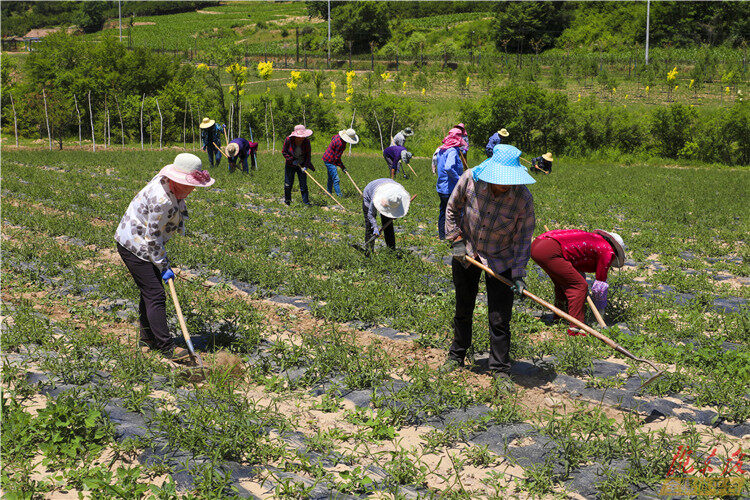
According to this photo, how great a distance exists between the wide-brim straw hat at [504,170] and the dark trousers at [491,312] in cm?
72

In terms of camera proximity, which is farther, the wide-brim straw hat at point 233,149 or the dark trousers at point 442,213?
the wide-brim straw hat at point 233,149

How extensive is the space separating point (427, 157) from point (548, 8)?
135 feet

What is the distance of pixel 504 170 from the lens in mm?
4117

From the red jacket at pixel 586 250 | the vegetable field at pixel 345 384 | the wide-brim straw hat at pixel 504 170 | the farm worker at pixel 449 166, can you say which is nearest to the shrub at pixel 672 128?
the vegetable field at pixel 345 384

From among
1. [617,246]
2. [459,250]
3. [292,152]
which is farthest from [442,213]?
[459,250]

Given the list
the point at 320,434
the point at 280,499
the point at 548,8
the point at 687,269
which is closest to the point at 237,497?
the point at 280,499

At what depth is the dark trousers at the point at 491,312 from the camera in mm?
4375

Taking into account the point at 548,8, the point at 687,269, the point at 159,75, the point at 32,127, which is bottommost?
the point at 687,269

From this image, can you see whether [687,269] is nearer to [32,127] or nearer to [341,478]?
[341,478]

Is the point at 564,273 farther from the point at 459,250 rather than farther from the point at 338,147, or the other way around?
the point at 338,147

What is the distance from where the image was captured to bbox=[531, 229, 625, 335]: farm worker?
17.3 ft

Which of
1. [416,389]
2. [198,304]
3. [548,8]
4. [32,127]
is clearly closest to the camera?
[416,389]

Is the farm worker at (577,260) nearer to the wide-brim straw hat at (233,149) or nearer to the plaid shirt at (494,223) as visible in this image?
the plaid shirt at (494,223)

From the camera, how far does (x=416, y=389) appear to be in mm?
4211
